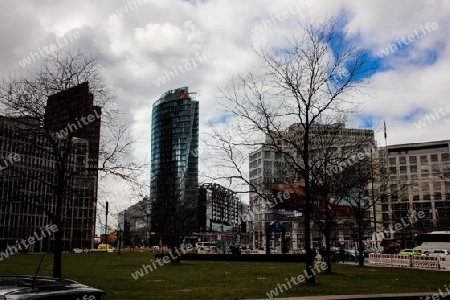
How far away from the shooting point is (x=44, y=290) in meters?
4.93

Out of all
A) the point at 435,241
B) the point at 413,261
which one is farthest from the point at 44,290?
the point at 435,241

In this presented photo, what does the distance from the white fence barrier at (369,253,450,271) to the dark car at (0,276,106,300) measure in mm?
33488

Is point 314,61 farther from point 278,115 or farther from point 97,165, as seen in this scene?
point 97,165

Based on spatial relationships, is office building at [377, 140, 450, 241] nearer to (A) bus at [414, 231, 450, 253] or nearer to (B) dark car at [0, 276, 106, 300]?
(A) bus at [414, 231, 450, 253]

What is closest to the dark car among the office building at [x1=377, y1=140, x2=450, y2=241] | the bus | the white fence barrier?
the white fence barrier

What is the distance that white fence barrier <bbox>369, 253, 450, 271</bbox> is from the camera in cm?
3272

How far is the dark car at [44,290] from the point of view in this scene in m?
4.70

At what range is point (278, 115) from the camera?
1903cm

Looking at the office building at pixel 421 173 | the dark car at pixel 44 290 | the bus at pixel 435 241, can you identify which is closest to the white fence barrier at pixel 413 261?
the bus at pixel 435 241

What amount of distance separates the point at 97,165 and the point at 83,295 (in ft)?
48.3

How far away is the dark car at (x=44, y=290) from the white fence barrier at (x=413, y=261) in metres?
33.5

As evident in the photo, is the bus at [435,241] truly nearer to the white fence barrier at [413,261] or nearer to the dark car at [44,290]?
the white fence barrier at [413,261]

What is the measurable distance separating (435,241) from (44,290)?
54.8m

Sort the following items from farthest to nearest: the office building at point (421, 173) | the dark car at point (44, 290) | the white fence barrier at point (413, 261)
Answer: the office building at point (421, 173) < the white fence barrier at point (413, 261) < the dark car at point (44, 290)
